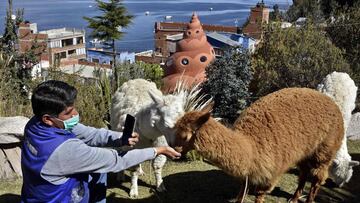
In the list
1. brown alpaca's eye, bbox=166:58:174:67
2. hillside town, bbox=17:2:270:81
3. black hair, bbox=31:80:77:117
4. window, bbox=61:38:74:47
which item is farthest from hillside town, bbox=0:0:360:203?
window, bbox=61:38:74:47

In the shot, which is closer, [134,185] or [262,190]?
[262,190]

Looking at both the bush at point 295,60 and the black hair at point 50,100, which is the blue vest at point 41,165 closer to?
the black hair at point 50,100

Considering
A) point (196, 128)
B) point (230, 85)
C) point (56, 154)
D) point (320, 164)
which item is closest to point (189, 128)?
point (196, 128)

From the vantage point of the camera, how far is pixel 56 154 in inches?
119

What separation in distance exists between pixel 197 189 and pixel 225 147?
83.3 inches

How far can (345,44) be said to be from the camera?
11070 mm

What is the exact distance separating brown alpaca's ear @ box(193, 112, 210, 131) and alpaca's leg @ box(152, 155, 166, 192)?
66.5 inches

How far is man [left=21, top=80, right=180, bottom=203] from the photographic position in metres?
3.03

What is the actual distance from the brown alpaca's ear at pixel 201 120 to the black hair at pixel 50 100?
1261 millimetres

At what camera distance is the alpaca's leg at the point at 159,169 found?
5566 mm

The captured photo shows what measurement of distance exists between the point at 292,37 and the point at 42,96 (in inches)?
308

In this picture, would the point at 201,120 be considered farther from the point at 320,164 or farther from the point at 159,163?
the point at 320,164

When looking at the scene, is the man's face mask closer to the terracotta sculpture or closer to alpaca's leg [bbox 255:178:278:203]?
alpaca's leg [bbox 255:178:278:203]

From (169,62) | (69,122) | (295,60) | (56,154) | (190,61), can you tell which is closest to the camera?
(56,154)
